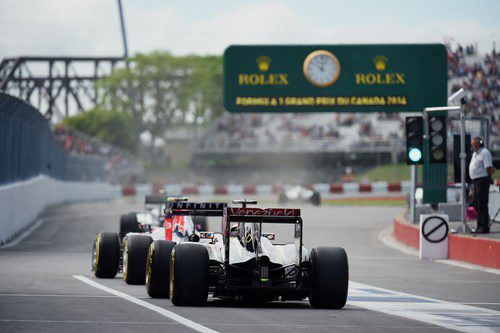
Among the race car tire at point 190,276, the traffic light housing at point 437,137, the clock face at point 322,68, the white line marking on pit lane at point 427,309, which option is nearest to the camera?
the white line marking on pit lane at point 427,309

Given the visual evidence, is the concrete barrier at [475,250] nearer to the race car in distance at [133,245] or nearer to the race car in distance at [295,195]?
the race car in distance at [133,245]

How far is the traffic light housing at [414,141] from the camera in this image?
2397 centimetres

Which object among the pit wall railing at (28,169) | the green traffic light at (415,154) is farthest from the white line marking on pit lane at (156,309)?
the pit wall railing at (28,169)

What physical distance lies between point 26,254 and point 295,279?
39.3 ft

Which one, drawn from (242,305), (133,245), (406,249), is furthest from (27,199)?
(242,305)

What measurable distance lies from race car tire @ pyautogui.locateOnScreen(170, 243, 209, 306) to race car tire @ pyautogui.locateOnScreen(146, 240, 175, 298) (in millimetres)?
1183

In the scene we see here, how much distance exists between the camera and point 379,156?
80.6m

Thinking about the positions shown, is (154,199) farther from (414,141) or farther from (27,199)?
(27,199)

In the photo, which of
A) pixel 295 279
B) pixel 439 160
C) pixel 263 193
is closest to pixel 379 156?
pixel 263 193

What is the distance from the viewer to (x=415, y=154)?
78.6 feet

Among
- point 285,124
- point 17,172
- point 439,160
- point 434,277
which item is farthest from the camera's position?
point 285,124

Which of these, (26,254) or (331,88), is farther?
(331,88)

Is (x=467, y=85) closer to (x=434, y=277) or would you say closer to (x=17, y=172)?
(x=17, y=172)

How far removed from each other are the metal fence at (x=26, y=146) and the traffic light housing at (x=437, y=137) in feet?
28.5
